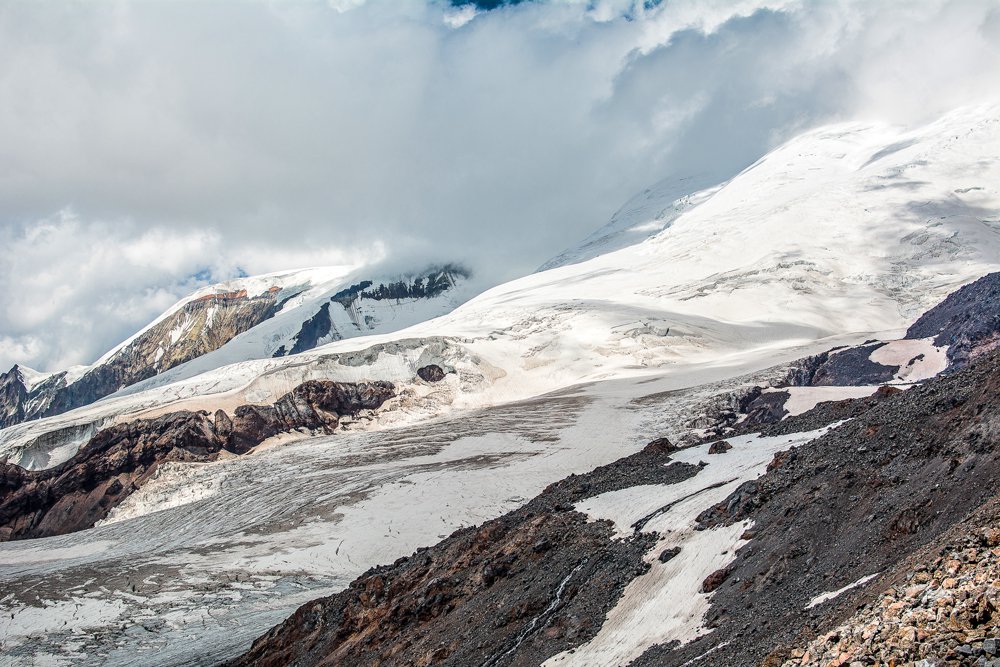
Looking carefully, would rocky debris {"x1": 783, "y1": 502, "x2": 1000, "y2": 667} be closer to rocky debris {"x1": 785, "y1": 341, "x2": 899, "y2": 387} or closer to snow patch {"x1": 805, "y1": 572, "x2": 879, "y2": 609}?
snow patch {"x1": 805, "y1": 572, "x2": 879, "y2": 609}

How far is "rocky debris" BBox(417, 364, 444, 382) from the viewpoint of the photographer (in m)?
80.0

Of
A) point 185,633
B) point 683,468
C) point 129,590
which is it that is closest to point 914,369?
point 683,468

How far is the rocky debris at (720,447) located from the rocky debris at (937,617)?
614 inches

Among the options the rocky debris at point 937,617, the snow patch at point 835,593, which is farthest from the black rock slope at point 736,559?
the rocky debris at point 937,617

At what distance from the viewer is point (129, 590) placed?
3509cm

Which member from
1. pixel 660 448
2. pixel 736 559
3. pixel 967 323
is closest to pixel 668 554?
pixel 736 559

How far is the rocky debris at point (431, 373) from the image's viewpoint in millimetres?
80000

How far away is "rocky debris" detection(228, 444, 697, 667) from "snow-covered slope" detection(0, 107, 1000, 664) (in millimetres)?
8751

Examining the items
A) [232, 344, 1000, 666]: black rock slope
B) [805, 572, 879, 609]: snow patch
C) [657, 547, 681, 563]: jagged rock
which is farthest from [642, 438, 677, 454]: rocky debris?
[805, 572, 879, 609]: snow patch

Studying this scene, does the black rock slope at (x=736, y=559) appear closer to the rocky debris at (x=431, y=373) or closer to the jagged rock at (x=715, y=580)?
the jagged rock at (x=715, y=580)

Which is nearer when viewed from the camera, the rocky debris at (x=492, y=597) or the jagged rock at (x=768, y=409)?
the rocky debris at (x=492, y=597)

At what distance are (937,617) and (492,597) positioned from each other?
→ 1124cm

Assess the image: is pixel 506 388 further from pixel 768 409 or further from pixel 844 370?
pixel 768 409

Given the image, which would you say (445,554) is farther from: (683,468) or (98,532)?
(98,532)
